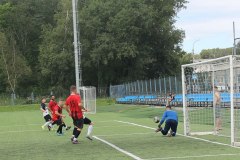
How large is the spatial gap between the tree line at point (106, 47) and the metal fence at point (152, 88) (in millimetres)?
6576

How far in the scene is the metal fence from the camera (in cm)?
4459

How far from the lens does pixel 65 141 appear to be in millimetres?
17125

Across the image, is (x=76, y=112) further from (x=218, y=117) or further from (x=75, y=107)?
(x=218, y=117)

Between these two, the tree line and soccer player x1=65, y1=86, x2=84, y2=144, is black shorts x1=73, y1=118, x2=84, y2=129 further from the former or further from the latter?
the tree line

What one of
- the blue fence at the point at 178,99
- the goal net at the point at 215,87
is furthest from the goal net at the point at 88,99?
the goal net at the point at 215,87

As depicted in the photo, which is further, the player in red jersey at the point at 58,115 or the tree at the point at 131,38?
the tree at the point at 131,38

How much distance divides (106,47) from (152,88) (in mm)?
18636

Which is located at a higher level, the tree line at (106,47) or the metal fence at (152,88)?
the tree line at (106,47)

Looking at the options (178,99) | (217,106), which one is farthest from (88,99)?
(217,106)

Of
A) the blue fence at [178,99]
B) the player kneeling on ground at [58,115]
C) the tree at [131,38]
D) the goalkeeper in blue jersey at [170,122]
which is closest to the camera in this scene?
the goalkeeper in blue jersey at [170,122]

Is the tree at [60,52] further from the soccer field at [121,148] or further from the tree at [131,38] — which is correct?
the soccer field at [121,148]

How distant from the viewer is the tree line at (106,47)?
69688 mm

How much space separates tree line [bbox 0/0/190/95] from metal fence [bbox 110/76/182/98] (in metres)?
6.58

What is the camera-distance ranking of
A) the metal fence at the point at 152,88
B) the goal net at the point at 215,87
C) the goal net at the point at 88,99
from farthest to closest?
the metal fence at the point at 152,88
the goal net at the point at 88,99
the goal net at the point at 215,87
